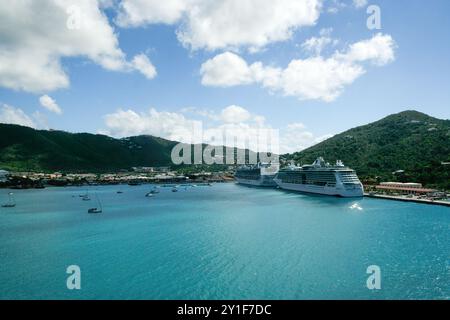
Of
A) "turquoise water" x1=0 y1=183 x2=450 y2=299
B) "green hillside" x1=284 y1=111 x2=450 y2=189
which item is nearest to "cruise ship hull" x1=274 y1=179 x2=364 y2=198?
"green hillside" x1=284 y1=111 x2=450 y2=189

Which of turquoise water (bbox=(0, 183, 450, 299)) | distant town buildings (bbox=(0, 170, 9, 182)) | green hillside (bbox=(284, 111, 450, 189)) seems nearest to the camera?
turquoise water (bbox=(0, 183, 450, 299))

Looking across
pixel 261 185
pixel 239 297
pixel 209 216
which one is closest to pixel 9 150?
pixel 261 185

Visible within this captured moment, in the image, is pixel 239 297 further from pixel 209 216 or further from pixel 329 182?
pixel 329 182

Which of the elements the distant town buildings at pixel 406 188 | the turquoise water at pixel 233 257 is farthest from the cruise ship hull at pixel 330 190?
the turquoise water at pixel 233 257

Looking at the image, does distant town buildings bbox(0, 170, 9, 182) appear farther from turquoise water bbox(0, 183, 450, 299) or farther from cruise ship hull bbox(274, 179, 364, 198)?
cruise ship hull bbox(274, 179, 364, 198)

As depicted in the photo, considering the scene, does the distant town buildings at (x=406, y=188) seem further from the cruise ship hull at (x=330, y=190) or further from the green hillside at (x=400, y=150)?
the cruise ship hull at (x=330, y=190)

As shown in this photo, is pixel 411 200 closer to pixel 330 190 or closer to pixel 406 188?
pixel 406 188

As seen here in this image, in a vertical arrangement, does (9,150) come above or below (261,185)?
above
